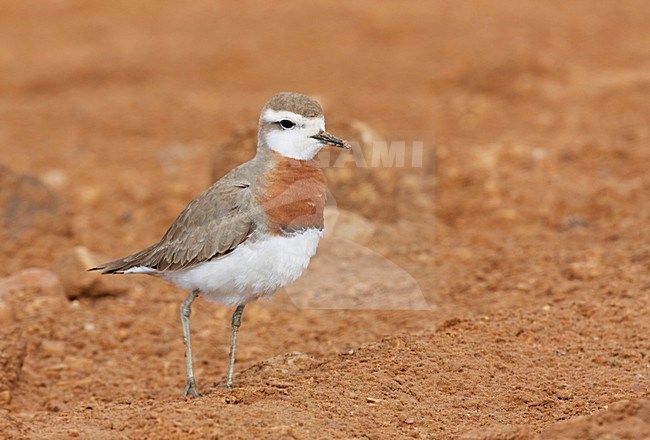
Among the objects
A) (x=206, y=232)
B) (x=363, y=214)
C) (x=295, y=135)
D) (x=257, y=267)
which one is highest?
(x=295, y=135)

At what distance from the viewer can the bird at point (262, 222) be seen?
5.55 meters

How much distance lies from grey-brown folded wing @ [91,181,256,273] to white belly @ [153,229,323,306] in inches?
3.2

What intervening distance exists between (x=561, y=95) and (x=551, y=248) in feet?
20.0

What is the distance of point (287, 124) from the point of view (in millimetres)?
5789

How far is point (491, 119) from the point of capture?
1425 centimetres

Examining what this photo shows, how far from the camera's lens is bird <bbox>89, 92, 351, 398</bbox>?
18.2ft

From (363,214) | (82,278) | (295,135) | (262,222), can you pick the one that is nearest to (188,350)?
(262,222)

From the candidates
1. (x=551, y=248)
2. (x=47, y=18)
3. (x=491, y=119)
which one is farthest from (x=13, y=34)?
(x=551, y=248)

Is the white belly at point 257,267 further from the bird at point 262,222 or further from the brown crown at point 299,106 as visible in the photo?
the brown crown at point 299,106

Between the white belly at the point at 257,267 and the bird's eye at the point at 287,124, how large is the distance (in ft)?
2.22

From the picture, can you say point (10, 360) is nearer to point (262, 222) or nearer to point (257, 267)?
point (257, 267)

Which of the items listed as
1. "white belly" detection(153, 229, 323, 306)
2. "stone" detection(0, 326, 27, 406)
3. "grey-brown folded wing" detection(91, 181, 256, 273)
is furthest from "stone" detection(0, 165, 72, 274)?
"white belly" detection(153, 229, 323, 306)

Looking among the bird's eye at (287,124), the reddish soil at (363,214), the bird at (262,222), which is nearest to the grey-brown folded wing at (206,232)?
the bird at (262,222)

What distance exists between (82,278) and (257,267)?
337cm
